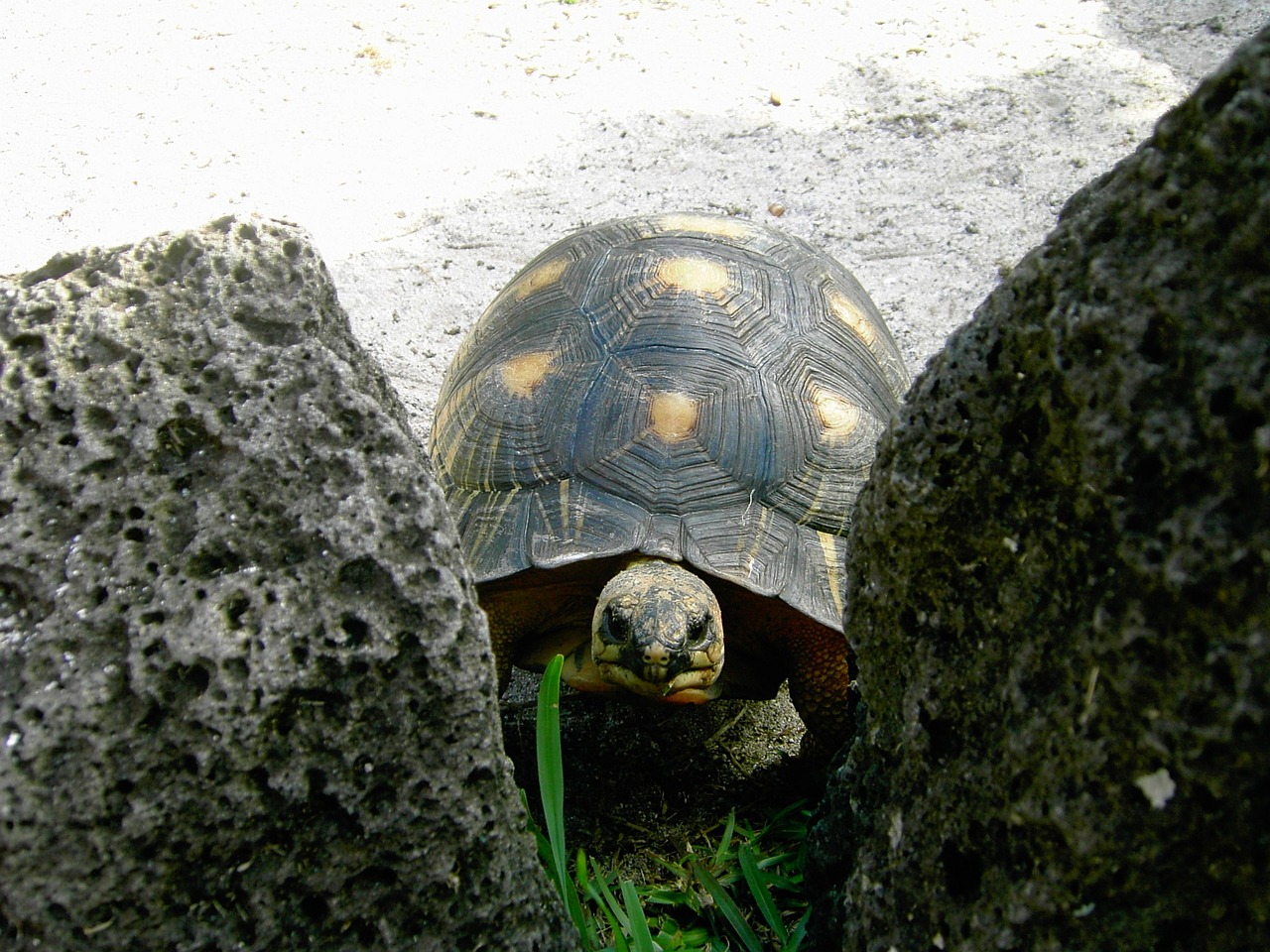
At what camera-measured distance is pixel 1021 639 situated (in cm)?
95

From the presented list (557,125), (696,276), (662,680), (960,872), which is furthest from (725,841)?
(557,125)

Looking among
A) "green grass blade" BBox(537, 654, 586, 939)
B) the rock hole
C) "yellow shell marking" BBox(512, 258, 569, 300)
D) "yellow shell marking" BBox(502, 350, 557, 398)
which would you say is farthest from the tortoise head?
"yellow shell marking" BBox(512, 258, 569, 300)

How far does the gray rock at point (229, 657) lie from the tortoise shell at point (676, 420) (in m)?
0.90

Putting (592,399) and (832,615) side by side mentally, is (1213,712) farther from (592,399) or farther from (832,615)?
(592,399)

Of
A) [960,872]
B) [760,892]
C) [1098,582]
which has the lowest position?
[760,892]

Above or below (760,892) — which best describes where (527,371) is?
above

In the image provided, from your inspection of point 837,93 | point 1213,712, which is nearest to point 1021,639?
point 1213,712

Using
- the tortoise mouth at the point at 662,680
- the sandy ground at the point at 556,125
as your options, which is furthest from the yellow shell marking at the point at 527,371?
the sandy ground at the point at 556,125

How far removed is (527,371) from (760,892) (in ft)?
3.79

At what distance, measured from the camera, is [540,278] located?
253cm

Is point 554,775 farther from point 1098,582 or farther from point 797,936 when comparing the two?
point 1098,582

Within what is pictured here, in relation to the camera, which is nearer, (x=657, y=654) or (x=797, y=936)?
(x=797, y=936)

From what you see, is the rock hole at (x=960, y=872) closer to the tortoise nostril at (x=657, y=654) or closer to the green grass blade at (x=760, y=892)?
the green grass blade at (x=760, y=892)

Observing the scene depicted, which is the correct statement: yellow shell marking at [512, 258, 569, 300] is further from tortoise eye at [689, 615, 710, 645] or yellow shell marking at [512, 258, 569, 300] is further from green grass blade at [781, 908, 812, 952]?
green grass blade at [781, 908, 812, 952]
